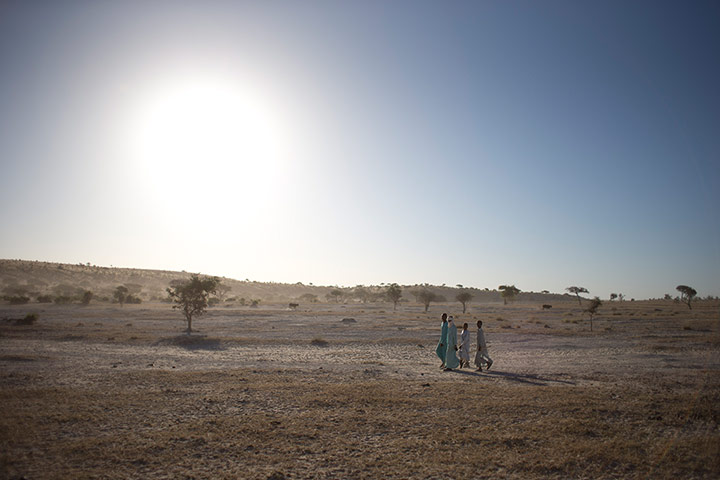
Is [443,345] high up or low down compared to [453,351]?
up

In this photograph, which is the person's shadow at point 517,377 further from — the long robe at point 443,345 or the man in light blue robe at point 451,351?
the long robe at point 443,345

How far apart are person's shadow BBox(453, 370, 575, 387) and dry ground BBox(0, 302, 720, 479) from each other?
11 centimetres

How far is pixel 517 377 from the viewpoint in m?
14.0

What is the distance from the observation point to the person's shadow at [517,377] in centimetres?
1308

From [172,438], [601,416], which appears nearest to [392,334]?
[601,416]

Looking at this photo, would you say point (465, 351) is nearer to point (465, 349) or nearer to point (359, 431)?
point (465, 349)

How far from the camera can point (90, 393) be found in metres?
10.9

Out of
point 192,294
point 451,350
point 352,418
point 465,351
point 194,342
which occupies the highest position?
point 192,294

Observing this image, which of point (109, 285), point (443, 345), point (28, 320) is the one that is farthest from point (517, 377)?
point (109, 285)

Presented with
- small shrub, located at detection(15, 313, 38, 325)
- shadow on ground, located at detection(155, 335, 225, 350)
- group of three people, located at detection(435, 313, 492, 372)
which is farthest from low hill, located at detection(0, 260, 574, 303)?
group of three people, located at detection(435, 313, 492, 372)

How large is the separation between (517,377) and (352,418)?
7.76 meters

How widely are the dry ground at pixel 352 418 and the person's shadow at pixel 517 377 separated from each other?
4.2 inches

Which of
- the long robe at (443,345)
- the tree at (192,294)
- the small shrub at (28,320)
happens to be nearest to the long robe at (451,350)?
the long robe at (443,345)

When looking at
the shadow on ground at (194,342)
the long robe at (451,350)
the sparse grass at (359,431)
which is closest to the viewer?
the sparse grass at (359,431)
